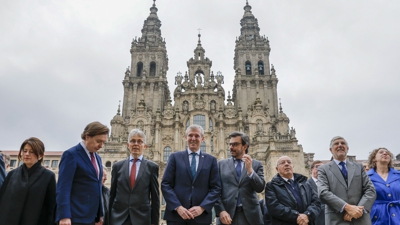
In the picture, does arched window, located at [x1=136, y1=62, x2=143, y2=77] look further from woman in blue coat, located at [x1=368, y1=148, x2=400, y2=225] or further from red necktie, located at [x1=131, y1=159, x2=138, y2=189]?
woman in blue coat, located at [x1=368, y1=148, x2=400, y2=225]

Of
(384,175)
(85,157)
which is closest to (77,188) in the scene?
(85,157)

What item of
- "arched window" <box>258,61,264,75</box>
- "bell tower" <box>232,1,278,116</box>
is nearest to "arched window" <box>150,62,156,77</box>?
"bell tower" <box>232,1,278,116</box>

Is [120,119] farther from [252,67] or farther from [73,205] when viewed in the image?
[73,205]

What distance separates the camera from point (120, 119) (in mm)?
40438

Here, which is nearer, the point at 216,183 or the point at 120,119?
the point at 216,183

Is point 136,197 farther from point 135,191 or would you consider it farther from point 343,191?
point 343,191

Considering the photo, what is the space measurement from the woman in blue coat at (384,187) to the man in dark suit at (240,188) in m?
2.32

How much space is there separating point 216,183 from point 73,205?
8.46ft

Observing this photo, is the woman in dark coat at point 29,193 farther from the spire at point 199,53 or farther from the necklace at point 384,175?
the spire at point 199,53

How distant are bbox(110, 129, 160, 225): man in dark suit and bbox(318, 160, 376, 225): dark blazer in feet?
11.0

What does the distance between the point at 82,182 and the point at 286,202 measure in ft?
13.2

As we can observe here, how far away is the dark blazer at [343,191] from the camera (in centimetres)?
607

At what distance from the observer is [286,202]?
21.8 ft

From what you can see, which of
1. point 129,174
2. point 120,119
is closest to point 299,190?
point 129,174
